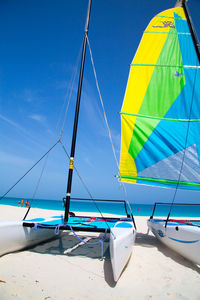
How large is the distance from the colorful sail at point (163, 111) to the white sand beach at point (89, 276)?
7.05ft

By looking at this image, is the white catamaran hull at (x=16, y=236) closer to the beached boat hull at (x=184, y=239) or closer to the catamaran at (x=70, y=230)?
the catamaran at (x=70, y=230)

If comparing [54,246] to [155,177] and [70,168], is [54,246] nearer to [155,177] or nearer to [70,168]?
[70,168]

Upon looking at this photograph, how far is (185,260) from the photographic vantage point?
3.44 meters

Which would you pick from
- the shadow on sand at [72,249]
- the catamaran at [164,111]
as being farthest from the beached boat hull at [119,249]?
the catamaran at [164,111]

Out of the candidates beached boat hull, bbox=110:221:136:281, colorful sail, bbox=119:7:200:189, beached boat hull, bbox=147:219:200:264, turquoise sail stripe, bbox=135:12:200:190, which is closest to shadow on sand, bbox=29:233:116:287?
beached boat hull, bbox=110:221:136:281

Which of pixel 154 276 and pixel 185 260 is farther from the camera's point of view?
pixel 185 260

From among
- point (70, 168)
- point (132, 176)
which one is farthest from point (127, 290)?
point (132, 176)

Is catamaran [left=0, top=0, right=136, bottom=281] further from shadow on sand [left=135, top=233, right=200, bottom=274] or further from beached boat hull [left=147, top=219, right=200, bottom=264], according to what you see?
shadow on sand [left=135, top=233, right=200, bottom=274]

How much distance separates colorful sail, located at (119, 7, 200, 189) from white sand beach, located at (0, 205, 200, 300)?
84.6 inches

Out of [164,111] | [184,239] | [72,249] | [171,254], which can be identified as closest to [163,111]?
[164,111]

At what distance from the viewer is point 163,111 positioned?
5203 millimetres

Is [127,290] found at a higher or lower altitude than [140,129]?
lower

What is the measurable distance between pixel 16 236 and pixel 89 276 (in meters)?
1.73

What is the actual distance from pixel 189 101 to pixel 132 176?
289 cm
